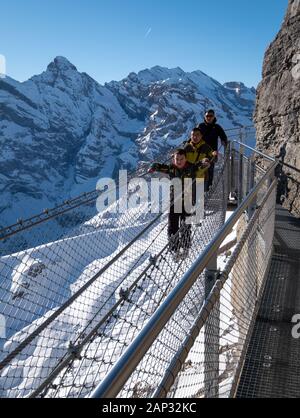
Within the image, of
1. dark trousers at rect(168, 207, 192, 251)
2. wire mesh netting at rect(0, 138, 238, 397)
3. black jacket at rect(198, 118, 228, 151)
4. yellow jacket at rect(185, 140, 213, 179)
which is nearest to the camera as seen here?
wire mesh netting at rect(0, 138, 238, 397)

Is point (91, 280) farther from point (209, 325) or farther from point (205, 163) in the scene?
point (209, 325)

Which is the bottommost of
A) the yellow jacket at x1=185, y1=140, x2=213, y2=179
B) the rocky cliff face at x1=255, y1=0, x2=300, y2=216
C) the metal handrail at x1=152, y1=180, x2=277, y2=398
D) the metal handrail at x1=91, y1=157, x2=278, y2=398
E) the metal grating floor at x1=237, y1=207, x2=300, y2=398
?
the metal grating floor at x1=237, y1=207, x2=300, y2=398

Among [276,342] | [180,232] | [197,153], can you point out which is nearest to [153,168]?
[197,153]

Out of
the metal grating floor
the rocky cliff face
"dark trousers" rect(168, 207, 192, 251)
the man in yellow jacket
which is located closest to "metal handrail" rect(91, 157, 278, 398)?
the metal grating floor

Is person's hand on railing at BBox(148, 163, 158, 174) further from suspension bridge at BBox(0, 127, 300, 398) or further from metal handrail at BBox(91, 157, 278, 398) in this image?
metal handrail at BBox(91, 157, 278, 398)

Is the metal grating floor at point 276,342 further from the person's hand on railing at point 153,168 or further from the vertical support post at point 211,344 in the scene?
the person's hand on railing at point 153,168

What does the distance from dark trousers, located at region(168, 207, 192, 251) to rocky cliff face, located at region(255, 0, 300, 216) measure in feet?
9.23

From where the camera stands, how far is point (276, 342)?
3.43 m

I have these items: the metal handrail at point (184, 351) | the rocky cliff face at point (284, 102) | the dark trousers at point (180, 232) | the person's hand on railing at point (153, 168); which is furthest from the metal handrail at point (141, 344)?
the rocky cliff face at point (284, 102)

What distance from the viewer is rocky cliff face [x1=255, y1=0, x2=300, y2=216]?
8023 mm

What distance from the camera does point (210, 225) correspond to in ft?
18.0

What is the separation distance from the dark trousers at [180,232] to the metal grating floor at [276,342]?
0.94 m
